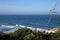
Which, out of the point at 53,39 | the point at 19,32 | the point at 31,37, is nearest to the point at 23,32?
the point at 19,32

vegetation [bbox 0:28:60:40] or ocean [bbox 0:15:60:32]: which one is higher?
vegetation [bbox 0:28:60:40]

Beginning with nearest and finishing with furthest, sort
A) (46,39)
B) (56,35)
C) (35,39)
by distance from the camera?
1. (35,39)
2. (46,39)
3. (56,35)

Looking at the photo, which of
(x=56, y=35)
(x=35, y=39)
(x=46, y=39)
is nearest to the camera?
(x=35, y=39)

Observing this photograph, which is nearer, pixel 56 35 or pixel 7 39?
pixel 7 39

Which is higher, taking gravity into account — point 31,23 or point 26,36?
point 26,36

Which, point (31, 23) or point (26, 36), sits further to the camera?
point (31, 23)

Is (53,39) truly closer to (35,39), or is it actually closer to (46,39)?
(46,39)

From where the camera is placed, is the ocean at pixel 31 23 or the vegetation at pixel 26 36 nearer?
the vegetation at pixel 26 36

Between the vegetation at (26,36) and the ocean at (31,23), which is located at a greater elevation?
the vegetation at (26,36)

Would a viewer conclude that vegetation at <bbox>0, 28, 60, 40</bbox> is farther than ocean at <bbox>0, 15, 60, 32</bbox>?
No

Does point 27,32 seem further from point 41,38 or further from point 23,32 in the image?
point 41,38
